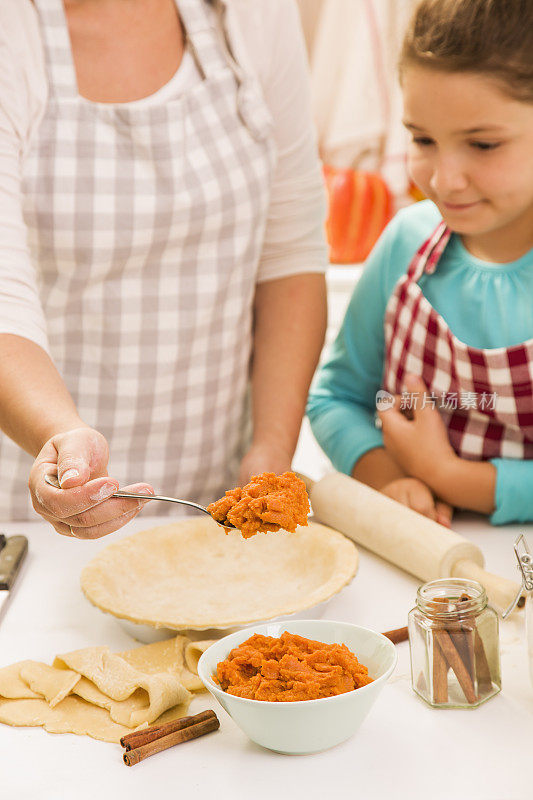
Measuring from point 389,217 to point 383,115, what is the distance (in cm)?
31

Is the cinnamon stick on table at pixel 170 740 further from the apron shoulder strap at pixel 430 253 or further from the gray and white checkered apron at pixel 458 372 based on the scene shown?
the apron shoulder strap at pixel 430 253

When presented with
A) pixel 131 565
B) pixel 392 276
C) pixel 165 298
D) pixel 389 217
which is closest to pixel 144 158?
pixel 165 298

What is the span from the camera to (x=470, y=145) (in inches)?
46.2

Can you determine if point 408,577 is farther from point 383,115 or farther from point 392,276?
point 383,115

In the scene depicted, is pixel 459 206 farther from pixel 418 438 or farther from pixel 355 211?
pixel 355 211

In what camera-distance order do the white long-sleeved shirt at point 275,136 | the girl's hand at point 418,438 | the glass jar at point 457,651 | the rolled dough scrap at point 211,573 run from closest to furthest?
the glass jar at point 457,651 < the rolled dough scrap at point 211,573 < the white long-sleeved shirt at point 275,136 < the girl's hand at point 418,438

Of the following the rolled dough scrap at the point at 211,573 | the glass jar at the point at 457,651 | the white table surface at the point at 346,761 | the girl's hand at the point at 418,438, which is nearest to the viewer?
the white table surface at the point at 346,761

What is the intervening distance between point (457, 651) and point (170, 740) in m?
0.27

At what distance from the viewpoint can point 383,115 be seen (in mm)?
2754

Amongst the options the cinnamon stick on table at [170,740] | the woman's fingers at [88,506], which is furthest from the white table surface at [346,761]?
the woman's fingers at [88,506]

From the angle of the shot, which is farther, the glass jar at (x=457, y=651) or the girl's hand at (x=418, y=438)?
the girl's hand at (x=418, y=438)

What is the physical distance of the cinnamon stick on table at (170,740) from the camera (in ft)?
2.40

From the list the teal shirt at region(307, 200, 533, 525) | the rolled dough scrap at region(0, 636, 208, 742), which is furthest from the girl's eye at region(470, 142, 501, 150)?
the rolled dough scrap at region(0, 636, 208, 742)

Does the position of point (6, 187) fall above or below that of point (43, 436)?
above
